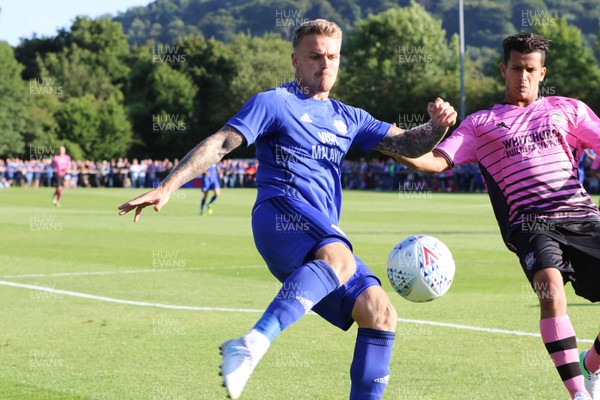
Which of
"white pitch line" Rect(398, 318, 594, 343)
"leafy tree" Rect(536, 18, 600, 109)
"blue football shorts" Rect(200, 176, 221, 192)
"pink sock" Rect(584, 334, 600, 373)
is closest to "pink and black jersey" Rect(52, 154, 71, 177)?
"blue football shorts" Rect(200, 176, 221, 192)

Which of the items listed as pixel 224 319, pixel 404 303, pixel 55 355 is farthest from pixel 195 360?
pixel 404 303

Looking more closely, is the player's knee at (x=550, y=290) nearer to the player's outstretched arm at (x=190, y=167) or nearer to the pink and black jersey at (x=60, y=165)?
the player's outstretched arm at (x=190, y=167)

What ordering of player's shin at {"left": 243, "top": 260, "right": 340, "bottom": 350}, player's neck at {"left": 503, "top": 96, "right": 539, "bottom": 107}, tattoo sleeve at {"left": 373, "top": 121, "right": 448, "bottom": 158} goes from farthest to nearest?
player's neck at {"left": 503, "top": 96, "right": 539, "bottom": 107}, tattoo sleeve at {"left": 373, "top": 121, "right": 448, "bottom": 158}, player's shin at {"left": 243, "top": 260, "right": 340, "bottom": 350}

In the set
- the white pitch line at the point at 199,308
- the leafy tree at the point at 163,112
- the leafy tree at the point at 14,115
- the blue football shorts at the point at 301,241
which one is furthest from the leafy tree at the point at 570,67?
the blue football shorts at the point at 301,241

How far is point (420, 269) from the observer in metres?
6.05

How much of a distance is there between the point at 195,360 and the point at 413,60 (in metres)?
72.0

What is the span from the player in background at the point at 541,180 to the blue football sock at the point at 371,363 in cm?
132

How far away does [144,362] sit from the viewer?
7.98 meters

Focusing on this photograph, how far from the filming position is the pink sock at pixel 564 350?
6.12m

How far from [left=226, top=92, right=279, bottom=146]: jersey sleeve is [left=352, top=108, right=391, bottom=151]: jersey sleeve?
2.27ft

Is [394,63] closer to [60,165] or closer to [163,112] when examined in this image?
[163,112]

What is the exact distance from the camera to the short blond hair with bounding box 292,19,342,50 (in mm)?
5703

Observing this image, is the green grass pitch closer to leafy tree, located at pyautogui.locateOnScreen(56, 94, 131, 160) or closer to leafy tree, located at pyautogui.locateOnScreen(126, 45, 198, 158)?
leafy tree, located at pyautogui.locateOnScreen(56, 94, 131, 160)

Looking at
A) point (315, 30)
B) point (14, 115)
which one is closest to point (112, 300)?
point (315, 30)
